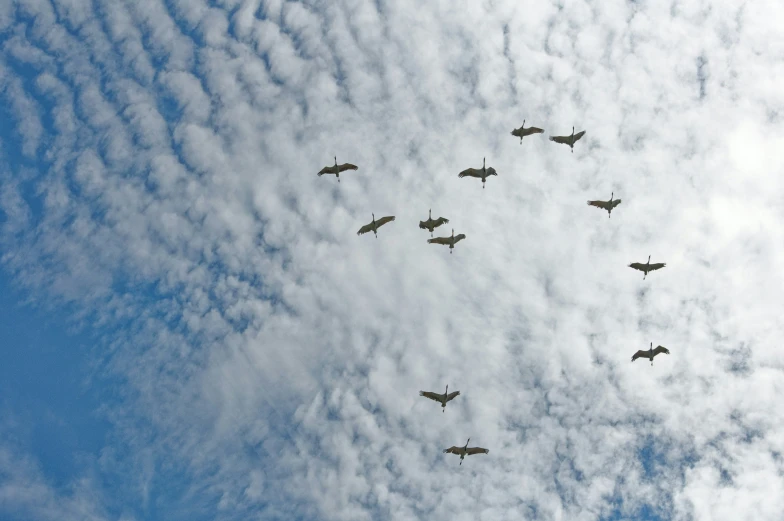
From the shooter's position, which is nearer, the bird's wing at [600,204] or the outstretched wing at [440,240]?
the outstretched wing at [440,240]

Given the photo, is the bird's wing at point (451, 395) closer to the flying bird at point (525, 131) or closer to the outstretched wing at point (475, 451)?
the outstretched wing at point (475, 451)

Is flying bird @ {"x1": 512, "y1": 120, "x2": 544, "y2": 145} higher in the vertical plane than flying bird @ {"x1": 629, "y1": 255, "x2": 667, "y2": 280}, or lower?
higher

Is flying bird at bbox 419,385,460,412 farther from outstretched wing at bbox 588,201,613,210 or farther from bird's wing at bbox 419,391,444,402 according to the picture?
outstretched wing at bbox 588,201,613,210

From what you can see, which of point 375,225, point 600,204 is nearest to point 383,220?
point 375,225

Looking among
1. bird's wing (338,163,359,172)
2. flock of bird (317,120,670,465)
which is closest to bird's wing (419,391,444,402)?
flock of bird (317,120,670,465)

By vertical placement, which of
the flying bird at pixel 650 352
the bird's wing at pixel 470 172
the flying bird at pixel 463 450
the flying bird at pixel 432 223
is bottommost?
the flying bird at pixel 463 450

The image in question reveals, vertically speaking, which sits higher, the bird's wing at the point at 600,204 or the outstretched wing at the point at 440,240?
the bird's wing at the point at 600,204

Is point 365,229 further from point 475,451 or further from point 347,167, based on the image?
→ point 475,451

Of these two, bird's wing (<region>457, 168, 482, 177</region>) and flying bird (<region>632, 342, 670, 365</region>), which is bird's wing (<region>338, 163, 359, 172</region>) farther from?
flying bird (<region>632, 342, 670, 365</region>)

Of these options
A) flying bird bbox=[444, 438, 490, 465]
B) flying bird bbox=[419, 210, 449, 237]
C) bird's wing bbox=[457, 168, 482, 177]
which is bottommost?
flying bird bbox=[444, 438, 490, 465]

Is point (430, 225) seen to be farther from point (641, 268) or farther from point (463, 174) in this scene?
point (641, 268)

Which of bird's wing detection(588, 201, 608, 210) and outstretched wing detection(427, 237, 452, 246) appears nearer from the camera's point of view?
outstretched wing detection(427, 237, 452, 246)

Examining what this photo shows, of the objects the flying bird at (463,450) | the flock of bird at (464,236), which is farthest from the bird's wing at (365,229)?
the flying bird at (463,450)

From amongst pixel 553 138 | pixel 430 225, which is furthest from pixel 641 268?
pixel 430 225
